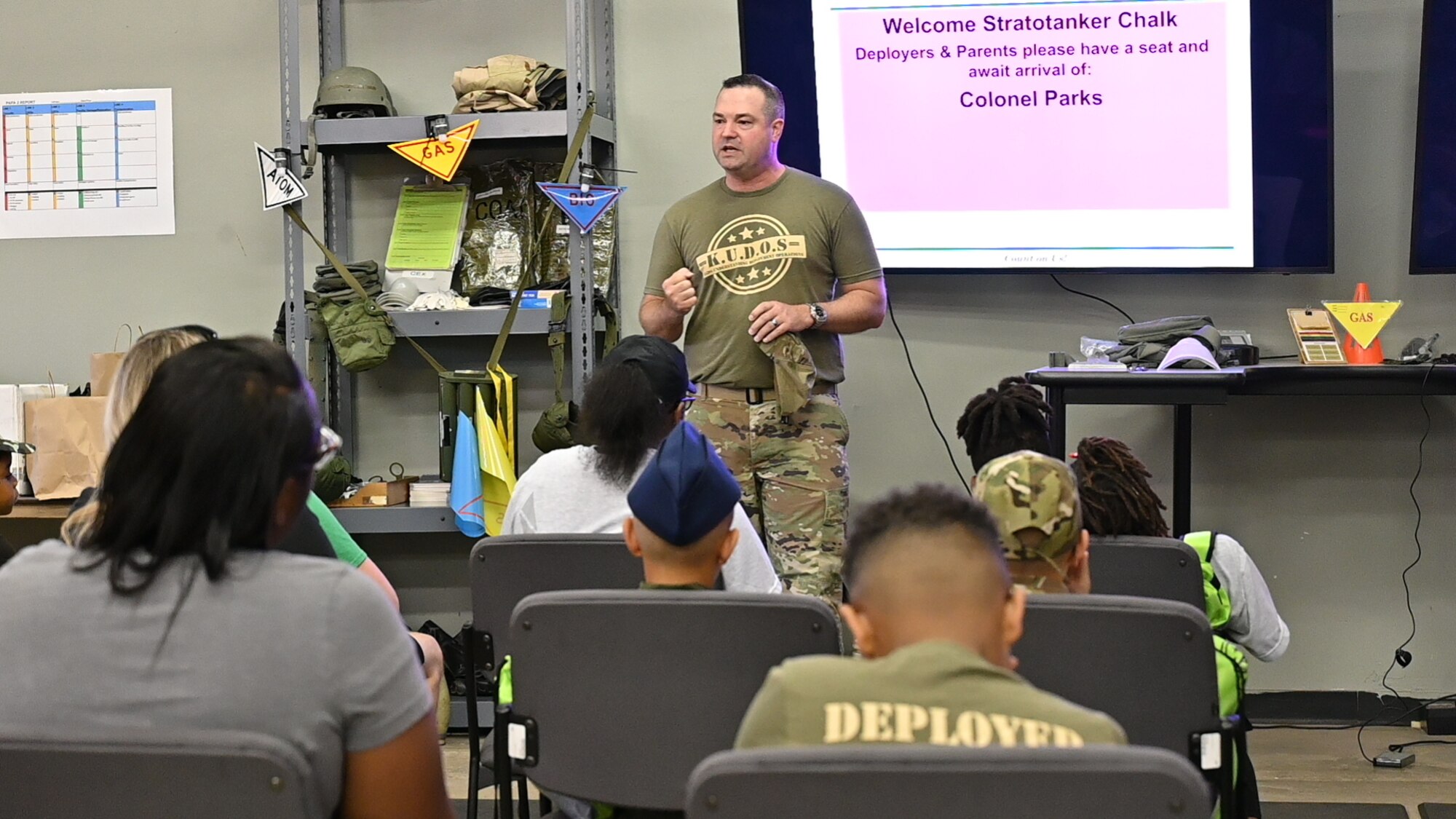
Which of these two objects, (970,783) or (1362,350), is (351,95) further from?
(970,783)

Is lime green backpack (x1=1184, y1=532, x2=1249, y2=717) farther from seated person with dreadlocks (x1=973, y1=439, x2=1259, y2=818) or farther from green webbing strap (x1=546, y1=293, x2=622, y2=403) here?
green webbing strap (x1=546, y1=293, x2=622, y2=403)

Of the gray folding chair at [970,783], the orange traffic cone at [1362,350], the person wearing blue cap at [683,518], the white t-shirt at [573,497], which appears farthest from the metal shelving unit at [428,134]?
the gray folding chair at [970,783]

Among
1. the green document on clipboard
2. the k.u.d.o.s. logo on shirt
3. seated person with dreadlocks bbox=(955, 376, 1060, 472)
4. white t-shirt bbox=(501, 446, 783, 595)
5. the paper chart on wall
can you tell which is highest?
the paper chart on wall

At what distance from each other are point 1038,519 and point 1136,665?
0.79 ft

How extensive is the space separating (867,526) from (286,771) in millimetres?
588

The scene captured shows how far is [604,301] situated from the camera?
4188 mm

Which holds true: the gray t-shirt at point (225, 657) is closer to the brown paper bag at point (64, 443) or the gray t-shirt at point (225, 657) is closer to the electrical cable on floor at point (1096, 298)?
the brown paper bag at point (64, 443)

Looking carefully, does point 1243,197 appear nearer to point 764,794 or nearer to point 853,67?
point 853,67

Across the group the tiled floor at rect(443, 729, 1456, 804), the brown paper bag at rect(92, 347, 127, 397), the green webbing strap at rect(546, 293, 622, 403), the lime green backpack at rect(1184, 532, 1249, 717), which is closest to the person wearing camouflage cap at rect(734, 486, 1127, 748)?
the lime green backpack at rect(1184, 532, 1249, 717)

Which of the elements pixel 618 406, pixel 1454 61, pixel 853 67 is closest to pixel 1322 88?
pixel 1454 61

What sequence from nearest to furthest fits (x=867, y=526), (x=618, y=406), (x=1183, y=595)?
(x=867, y=526), (x=1183, y=595), (x=618, y=406)

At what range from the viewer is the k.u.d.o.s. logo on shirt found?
3.65m

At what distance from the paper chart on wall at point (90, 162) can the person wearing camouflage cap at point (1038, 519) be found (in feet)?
11.4

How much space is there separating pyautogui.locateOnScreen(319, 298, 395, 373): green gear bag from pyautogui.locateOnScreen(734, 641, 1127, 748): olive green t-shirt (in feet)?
10.1
